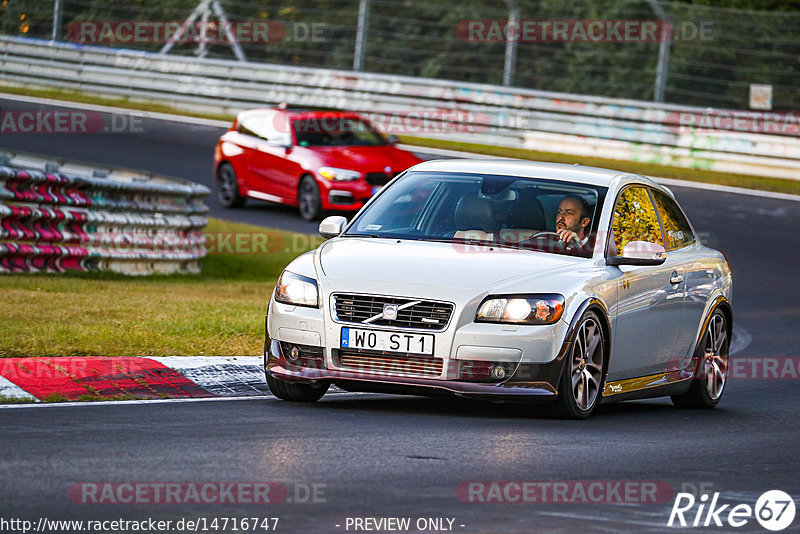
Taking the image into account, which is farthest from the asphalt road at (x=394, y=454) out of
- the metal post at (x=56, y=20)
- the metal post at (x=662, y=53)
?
the metal post at (x=56, y=20)

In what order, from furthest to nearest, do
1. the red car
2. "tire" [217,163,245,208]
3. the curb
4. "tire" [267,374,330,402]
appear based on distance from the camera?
"tire" [217,163,245,208] < the red car < "tire" [267,374,330,402] < the curb

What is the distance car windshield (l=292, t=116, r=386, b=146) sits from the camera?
23391 millimetres

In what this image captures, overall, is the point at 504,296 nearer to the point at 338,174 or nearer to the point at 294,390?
the point at 294,390

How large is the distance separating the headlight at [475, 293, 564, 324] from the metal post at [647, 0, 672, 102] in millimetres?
19436

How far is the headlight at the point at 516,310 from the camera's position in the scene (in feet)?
28.0

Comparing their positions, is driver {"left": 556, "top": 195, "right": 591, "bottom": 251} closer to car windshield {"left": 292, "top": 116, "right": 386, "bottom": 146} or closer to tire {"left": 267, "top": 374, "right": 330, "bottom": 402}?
tire {"left": 267, "top": 374, "right": 330, "bottom": 402}

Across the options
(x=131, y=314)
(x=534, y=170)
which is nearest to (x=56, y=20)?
(x=131, y=314)

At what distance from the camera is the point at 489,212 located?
31.7 ft

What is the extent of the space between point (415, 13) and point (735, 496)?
2428 centimetres

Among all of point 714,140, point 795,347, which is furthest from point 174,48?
point 795,347

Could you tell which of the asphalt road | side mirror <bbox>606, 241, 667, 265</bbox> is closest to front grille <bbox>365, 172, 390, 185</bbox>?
the asphalt road

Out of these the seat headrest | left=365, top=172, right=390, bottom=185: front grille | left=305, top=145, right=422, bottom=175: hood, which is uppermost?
the seat headrest

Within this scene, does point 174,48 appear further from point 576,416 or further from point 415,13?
point 576,416

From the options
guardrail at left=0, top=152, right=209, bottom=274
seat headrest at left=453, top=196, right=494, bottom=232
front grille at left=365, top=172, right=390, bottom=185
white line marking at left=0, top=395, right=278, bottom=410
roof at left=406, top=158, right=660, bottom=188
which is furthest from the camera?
front grille at left=365, top=172, right=390, bottom=185
